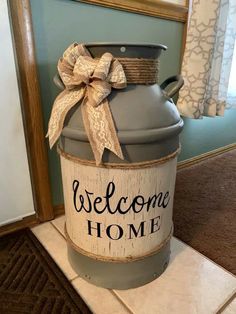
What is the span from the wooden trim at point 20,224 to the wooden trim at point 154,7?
91cm

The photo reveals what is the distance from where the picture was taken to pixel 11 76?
0.91m

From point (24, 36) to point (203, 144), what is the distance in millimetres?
1322

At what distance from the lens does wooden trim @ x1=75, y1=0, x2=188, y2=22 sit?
104 cm

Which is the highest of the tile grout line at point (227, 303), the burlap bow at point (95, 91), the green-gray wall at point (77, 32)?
the green-gray wall at point (77, 32)

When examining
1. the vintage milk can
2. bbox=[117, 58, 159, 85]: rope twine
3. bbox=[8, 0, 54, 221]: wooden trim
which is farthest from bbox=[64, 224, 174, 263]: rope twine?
bbox=[117, 58, 159, 85]: rope twine

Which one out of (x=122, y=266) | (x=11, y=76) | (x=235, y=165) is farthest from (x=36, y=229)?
(x=235, y=165)

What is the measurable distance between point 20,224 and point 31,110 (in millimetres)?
491

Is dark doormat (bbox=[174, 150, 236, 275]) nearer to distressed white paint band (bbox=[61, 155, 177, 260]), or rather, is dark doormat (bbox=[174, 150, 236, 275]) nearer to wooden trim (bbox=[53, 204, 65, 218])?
distressed white paint band (bbox=[61, 155, 177, 260])

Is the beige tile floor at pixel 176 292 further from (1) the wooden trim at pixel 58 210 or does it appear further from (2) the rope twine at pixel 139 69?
(2) the rope twine at pixel 139 69

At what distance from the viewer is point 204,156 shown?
1.80 meters

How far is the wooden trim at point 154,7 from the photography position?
1043 millimetres

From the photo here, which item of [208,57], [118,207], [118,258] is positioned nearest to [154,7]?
[208,57]

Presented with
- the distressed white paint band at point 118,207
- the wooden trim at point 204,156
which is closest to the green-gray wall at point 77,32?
the distressed white paint band at point 118,207

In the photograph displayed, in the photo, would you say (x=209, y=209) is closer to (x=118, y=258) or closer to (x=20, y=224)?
(x=118, y=258)
